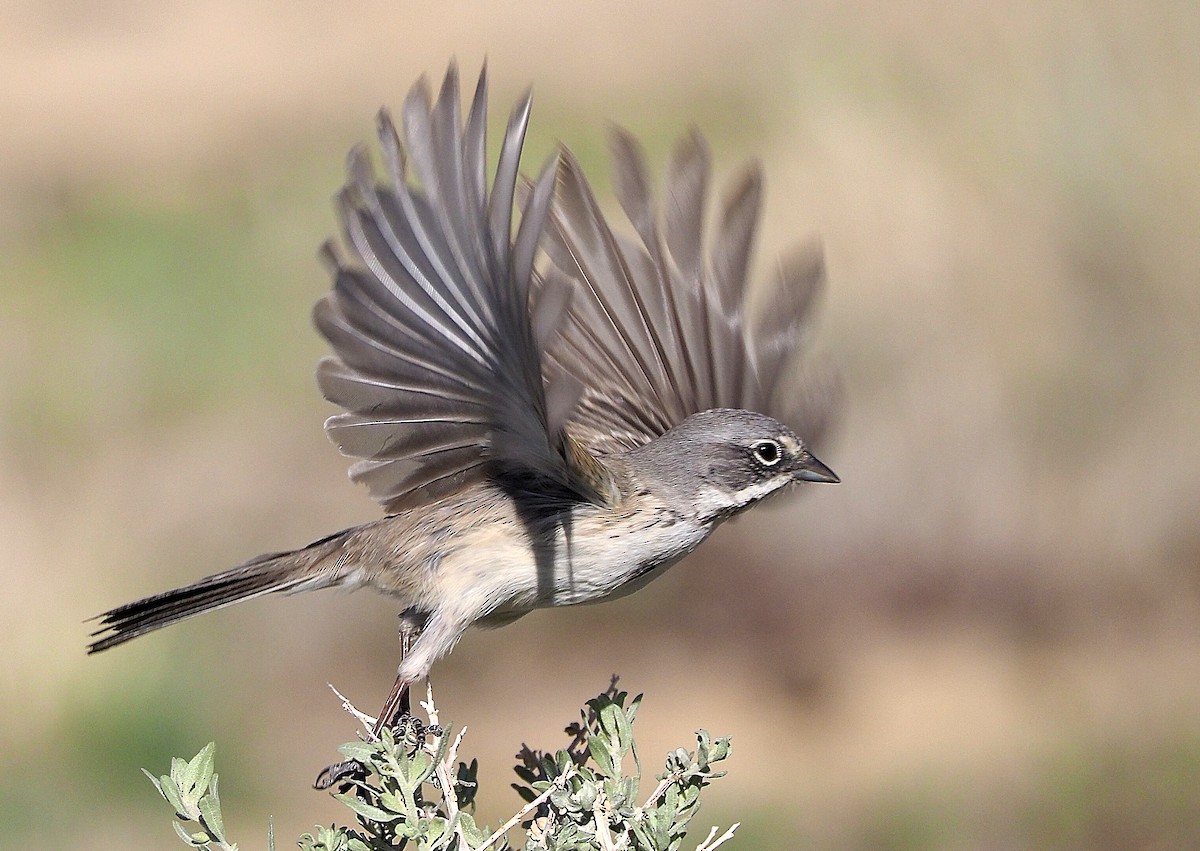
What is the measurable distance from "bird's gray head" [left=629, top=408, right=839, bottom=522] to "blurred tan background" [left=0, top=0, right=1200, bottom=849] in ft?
9.23

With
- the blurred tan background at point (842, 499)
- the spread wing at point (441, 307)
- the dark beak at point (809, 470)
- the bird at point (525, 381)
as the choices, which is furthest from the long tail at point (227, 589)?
the blurred tan background at point (842, 499)

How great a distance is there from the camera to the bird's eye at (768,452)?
9.96ft

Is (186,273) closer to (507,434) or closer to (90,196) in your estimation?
(90,196)

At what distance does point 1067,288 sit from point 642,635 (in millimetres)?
2317

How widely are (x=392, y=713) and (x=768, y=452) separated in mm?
951

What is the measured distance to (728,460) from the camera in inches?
119

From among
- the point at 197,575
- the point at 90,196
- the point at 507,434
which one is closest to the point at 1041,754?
the point at 197,575

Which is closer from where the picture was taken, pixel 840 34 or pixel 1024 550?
pixel 1024 550

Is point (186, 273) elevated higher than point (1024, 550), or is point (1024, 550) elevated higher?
point (186, 273)

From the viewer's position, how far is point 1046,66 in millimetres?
6230

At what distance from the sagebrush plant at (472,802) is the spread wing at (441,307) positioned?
55 cm

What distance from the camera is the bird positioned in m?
2.20

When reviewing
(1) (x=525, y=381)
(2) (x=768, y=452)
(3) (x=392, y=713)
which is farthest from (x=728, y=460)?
(3) (x=392, y=713)

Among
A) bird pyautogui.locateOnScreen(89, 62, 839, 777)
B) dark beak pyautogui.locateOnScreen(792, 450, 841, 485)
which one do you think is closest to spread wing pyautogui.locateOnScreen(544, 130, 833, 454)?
bird pyautogui.locateOnScreen(89, 62, 839, 777)
